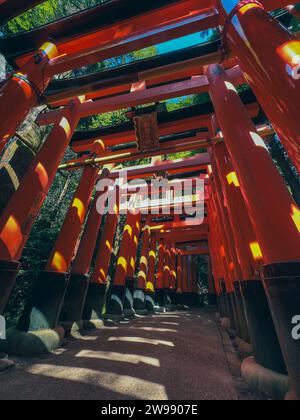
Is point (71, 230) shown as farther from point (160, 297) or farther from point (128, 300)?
point (160, 297)

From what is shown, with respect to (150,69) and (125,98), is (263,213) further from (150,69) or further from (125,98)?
(125,98)

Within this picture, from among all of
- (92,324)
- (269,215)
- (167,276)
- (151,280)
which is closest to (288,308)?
(269,215)

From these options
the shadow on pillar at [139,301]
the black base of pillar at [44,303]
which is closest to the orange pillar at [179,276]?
the shadow on pillar at [139,301]

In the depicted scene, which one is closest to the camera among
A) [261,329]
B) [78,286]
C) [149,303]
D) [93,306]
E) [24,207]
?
[261,329]

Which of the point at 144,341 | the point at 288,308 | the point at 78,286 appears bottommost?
the point at 144,341

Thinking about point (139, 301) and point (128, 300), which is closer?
point (128, 300)

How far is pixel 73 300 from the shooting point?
192 inches

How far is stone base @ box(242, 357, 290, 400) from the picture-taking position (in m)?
1.86

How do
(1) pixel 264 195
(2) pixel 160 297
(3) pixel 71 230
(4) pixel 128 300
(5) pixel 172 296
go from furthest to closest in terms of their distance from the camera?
(5) pixel 172 296 → (2) pixel 160 297 → (4) pixel 128 300 → (3) pixel 71 230 → (1) pixel 264 195

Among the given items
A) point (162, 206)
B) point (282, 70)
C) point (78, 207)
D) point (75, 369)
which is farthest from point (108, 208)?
point (282, 70)

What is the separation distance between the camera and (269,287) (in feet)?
6.19

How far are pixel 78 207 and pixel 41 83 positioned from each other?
2711 mm

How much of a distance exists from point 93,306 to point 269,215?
554 centimetres

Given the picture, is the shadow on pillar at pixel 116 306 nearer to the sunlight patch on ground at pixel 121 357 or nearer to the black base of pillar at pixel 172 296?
the sunlight patch on ground at pixel 121 357
